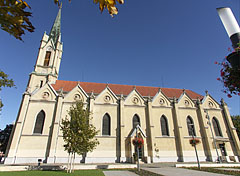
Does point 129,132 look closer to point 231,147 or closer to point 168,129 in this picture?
point 168,129

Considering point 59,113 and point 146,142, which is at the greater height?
point 59,113

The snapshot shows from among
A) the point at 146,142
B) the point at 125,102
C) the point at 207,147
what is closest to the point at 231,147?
the point at 207,147

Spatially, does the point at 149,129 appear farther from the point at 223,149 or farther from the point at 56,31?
the point at 56,31

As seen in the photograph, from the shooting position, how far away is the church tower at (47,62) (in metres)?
29.9

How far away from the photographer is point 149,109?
27.9 m

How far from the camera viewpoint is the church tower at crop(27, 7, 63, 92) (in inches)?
1176

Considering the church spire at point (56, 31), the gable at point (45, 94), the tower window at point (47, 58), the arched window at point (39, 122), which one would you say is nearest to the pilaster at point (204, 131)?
the gable at point (45, 94)

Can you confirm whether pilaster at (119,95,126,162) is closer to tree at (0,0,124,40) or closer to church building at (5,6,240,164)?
A: church building at (5,6,240,164)

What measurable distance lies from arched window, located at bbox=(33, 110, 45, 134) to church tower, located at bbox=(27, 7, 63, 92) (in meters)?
6.53

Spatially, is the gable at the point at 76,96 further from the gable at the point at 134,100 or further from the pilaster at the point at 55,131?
the gable at the point at 134,100

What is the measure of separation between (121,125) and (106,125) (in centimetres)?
296

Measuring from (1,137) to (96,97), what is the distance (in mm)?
30935

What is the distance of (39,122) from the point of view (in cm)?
2436

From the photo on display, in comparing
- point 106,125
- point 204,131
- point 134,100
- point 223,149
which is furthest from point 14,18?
point 223,149
